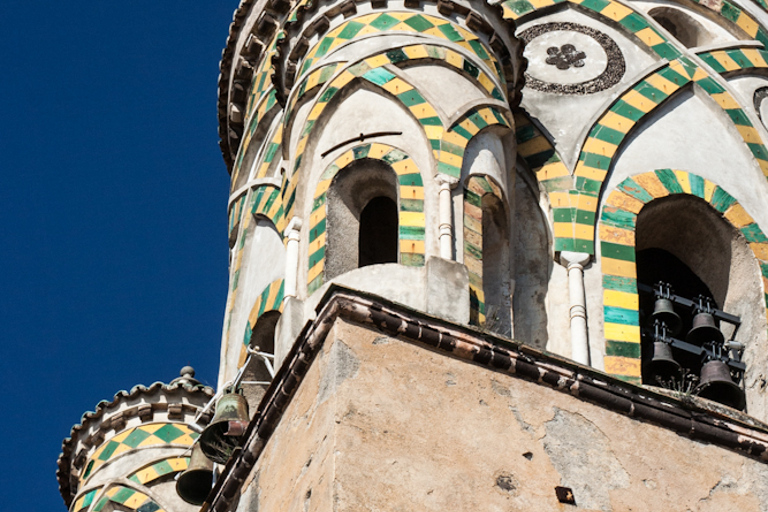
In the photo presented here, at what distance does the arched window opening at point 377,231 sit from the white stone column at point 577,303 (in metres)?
1.29

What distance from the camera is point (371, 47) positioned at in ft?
49.4

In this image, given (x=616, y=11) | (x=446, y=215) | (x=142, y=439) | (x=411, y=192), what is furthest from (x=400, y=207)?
(x=142, y=439)

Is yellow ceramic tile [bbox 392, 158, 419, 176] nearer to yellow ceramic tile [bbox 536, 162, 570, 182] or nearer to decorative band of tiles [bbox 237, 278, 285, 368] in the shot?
decorative band of tiles [bbox 237, 278, 285, 368]

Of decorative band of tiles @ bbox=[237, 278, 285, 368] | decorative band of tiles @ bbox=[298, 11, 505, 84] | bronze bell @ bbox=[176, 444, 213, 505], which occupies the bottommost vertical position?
bronze bell @ bbox=[176, 444, 213, 505]

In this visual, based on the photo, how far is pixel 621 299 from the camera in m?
14.4

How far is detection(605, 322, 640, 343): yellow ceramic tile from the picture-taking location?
14.2 metres

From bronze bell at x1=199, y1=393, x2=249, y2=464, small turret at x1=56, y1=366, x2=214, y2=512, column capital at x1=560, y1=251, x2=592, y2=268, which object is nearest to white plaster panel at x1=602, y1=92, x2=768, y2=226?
column capital at x1=560, y1=251, x2=592, y2=268

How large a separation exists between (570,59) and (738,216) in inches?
78.3

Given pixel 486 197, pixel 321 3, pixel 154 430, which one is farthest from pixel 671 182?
pixel 154 430

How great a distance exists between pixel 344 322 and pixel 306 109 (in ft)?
11.5

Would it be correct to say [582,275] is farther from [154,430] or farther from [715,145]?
[154,430]

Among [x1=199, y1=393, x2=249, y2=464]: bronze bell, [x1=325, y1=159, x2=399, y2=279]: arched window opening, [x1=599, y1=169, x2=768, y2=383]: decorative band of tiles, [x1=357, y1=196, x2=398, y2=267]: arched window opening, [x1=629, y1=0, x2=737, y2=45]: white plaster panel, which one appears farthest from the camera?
[x1=629, y1=0, x2=737, y2=45]: white plaster panel

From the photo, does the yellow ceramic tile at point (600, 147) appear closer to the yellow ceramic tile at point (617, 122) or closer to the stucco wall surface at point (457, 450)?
the yellow ceramic tile at point (617, 122)

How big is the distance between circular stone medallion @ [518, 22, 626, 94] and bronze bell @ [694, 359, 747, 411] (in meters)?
2.71
